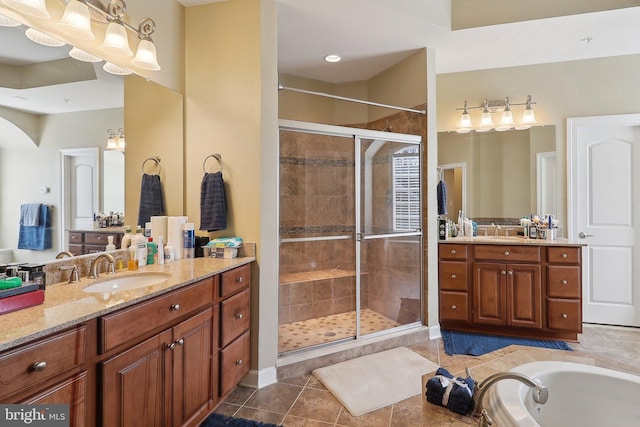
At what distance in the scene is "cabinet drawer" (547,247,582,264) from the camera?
3000 millimetres

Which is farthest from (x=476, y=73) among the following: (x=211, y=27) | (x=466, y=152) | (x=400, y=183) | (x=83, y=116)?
(x=83, y=116)

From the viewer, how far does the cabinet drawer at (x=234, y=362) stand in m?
1.97

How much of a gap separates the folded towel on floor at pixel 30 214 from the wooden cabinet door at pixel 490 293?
131 inches

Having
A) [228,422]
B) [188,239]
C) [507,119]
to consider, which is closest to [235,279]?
[188,239]

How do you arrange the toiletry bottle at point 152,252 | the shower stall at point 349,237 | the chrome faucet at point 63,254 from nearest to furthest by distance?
1. the chrome faucet at point 63,254
2. the toiletry bottle at point 152,252
3. the shower stall at point 349,237

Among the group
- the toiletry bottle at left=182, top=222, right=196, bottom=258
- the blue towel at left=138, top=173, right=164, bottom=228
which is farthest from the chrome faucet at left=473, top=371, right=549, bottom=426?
the blue towel at left=138, top=173, right=164, bottom=228

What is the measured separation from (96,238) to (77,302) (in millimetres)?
774

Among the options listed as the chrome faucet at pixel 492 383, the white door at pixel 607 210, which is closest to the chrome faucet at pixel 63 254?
the chrome faucet at pixel 492 383

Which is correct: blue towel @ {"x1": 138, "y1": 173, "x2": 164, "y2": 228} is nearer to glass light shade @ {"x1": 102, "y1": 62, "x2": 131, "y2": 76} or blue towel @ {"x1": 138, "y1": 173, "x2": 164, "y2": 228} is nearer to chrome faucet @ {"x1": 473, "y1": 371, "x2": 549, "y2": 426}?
glass light shade @ {"x1": 102, "y1": 62, "x2": 131, "y2": 76}

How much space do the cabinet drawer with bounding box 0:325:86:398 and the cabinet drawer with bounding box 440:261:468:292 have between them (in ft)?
9.71

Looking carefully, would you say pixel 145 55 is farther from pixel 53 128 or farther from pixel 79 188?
pixel 79 188

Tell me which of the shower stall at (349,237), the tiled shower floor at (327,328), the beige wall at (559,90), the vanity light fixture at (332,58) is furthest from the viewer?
the beige wall at (559,90)

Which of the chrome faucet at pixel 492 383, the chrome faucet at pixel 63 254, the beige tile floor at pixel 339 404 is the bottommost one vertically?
the beige tile floor at pixel 339 404

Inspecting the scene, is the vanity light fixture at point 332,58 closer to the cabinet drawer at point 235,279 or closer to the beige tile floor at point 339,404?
the cabinet drawer at point 235,279
